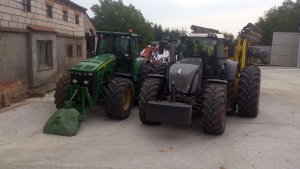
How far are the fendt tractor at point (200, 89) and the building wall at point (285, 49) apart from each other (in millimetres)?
28219

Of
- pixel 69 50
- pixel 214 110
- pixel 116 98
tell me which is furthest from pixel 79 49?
pixel 214 110

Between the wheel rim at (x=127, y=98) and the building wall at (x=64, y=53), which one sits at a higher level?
the building wall at (x=64, y=53)

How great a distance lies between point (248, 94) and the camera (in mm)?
8070

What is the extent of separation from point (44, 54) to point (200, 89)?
7.91 metres

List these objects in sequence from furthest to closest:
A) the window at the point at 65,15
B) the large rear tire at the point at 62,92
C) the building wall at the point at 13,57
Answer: the window at the point at 65,15
the building wall at the point at 13,57
the large rear tire at the point at 62,92

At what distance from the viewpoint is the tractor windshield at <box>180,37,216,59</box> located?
7773mm

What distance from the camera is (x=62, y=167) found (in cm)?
516

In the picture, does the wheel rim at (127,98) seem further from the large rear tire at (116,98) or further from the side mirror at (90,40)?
the side mirror at (90,40)

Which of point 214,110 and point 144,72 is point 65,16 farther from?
point 214,110

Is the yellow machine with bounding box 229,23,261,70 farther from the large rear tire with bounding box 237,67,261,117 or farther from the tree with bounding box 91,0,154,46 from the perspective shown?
the tree with bounding box 91,0,154,46

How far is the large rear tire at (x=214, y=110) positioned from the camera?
21.4ft

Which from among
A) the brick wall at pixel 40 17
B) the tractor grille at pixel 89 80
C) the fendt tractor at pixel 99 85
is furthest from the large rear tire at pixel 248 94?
the brick wall at pixel 40 17

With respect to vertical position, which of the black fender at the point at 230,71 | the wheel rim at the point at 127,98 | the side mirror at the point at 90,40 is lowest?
the wheel rim at the point at 127,98

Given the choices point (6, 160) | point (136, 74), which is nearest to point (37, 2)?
point (136, 74)
